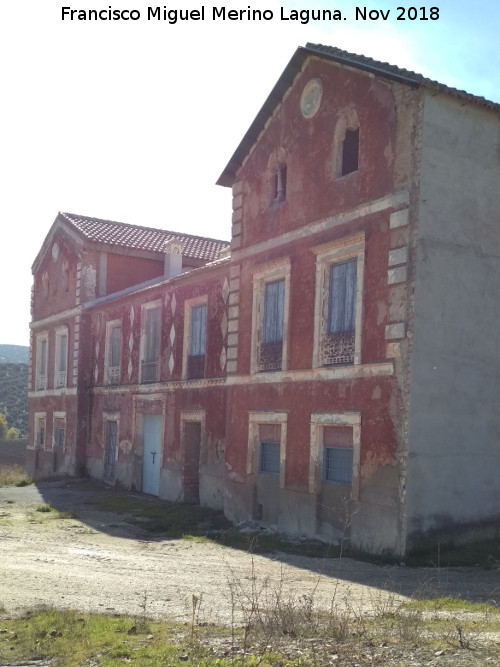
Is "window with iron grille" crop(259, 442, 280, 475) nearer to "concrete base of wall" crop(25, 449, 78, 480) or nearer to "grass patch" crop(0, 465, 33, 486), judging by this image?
"concrete base of wall" crop(25, 449, 78, 480)

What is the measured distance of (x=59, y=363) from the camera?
30.4 metres

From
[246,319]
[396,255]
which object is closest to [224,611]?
[396,255]

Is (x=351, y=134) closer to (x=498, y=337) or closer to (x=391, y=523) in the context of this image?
(x=498, y=337)

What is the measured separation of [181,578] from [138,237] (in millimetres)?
20886

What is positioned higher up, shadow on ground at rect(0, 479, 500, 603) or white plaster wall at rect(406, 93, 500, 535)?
white plaster wall at rect(406, 93, 500, 535)

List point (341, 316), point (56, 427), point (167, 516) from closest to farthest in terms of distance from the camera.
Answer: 1. point (341, 316)
2. point (167, 516)
3. point (56, 427)

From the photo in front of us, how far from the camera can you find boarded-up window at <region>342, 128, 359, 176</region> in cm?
1521

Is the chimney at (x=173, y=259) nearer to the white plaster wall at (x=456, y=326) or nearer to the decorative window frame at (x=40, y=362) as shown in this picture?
the decorative window frame at (x=40, y=362)

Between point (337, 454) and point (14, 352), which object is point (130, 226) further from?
point (14, 352)

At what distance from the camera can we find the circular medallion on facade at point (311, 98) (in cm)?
1612

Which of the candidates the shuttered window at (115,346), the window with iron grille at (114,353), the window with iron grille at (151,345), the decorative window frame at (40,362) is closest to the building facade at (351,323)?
the window with iron grille at (151,345)

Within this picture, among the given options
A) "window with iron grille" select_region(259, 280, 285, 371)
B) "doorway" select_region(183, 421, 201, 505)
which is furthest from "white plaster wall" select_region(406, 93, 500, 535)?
"doorway" select_region(183, 421, 201, 505)

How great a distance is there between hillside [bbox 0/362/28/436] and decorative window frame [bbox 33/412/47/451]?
34071 mm

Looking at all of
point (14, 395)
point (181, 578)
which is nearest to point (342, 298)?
point (181, 578)
